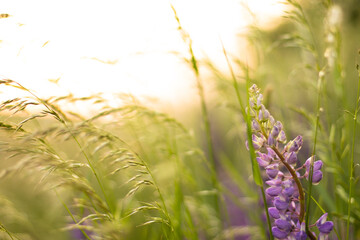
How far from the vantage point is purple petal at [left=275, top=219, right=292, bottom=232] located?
1024mm

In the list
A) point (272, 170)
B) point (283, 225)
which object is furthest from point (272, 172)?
point (283, 225)

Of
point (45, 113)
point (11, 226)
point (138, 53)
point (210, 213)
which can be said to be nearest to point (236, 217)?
point (210, 213)

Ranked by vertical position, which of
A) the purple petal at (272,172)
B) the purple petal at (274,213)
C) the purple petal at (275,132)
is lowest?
the purple petal at (274,213)

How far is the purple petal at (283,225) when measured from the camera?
1024mm

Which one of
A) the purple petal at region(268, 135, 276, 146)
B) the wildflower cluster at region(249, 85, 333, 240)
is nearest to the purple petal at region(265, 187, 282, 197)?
the wildflower cluster at region(249, 85, 333, 240)

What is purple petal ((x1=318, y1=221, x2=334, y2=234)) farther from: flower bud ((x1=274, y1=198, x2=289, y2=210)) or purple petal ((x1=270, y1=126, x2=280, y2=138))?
purple petal ((x1=270, y1=126, x2=280, y2=138))

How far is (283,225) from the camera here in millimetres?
1026

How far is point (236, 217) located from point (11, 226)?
1.52m

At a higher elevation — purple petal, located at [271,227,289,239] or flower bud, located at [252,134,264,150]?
flower bud, located at [252,134,264,150]

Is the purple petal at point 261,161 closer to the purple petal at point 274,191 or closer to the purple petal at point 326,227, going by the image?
the purple petal at point 274,191

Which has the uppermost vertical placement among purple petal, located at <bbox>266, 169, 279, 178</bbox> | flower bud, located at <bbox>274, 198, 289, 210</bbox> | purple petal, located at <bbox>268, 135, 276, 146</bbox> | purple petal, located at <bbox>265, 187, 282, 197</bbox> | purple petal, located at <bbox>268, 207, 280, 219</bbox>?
purple petal, located at <bbox>268, 135, 276, 146</bbox>

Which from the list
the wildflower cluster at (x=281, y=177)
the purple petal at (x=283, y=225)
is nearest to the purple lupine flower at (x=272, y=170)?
the wildflower cluster at (x=281, y=177)

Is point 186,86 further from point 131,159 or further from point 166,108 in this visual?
point 131,159

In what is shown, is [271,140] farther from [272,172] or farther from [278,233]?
[278,233]
